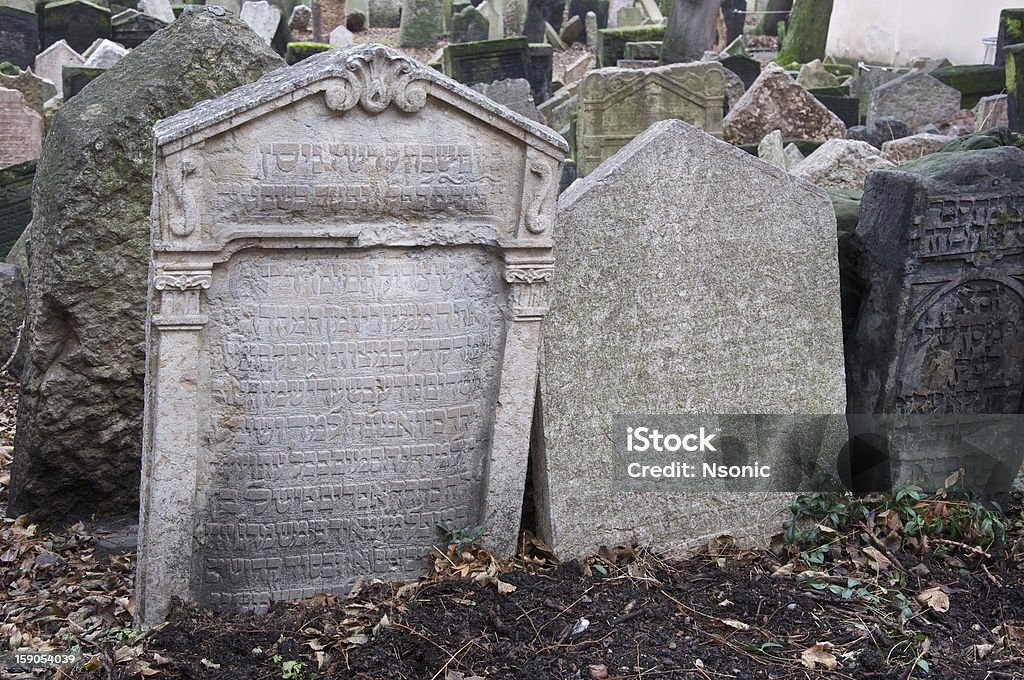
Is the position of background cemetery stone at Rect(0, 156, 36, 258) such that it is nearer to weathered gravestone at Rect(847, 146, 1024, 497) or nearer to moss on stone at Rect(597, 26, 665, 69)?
weathered gravestone at Rect(847, 146, 1024, 497)

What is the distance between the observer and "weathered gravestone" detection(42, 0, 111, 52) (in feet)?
70.3

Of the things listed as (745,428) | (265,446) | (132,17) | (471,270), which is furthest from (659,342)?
(132,17)

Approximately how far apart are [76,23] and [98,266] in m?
18.9

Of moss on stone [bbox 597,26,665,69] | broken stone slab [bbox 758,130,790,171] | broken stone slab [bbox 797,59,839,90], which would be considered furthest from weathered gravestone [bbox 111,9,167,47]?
broken stone slab [bbox 758,130,790,171]

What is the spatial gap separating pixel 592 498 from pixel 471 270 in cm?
99

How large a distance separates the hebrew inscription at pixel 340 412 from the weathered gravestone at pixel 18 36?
743 inches

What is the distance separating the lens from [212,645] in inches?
141

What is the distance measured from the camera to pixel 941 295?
4.52m

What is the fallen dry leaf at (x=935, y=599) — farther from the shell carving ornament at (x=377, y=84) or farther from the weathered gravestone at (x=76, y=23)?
the weathered gravestone at (x=76, y=23)

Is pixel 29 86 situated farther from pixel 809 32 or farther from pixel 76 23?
pixel 809 32

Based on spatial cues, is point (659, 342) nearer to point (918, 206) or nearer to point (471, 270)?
point (471, 270)

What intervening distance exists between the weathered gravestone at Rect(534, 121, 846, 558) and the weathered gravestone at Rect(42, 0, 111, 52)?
65.1 feet

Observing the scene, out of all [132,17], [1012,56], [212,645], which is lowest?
[212,645]

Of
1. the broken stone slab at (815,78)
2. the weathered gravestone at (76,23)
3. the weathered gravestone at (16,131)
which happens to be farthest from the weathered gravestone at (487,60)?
the weathered gravestone at (76,23)
